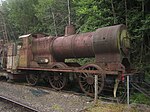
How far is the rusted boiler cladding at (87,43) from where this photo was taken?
26.6ft

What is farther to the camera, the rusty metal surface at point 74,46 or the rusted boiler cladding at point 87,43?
the rusty metal surface at point 74,46

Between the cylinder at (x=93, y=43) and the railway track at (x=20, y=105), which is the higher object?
the cylinder at (x=93, y=43)

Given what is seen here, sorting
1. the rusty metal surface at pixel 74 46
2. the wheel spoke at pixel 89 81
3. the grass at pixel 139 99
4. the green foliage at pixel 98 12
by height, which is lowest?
the grass at pixel 139 99

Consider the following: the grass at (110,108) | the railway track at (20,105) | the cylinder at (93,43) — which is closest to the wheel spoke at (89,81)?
the cylinder at (93,43)

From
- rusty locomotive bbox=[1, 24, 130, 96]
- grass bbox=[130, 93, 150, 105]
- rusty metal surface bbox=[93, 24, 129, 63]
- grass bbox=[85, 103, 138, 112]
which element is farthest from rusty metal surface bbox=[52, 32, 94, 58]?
grass bbox=[85, 103, 138, 112]

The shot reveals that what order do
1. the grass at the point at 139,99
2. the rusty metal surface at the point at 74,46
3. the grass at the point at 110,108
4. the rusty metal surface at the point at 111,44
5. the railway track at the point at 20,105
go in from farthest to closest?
1. the rusty metal surface at the point at 74,46
2. the rusty metal surface at the point at 111,44
3. the grass at the point at 139,99
4. the railway track at the point at 20,105
5. the grass at the point at 110,108

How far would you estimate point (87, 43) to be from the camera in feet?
29.8

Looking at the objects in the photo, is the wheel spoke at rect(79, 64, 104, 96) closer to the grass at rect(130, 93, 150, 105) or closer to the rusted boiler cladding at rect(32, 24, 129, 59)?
the rusted boiler cladding at rect(32, 24, 129, 59)

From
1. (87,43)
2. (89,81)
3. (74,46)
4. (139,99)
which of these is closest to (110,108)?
(139,99)

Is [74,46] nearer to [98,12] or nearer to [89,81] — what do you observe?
[89,81]

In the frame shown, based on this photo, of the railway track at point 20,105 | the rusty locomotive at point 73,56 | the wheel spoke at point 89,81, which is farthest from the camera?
the wheel spoke at point 89,81

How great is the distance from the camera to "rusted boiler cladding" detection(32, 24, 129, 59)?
8.11 meters

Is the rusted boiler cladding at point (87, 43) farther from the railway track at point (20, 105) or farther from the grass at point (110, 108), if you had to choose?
the railway track at point (20, 105)

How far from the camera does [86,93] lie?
877cm
